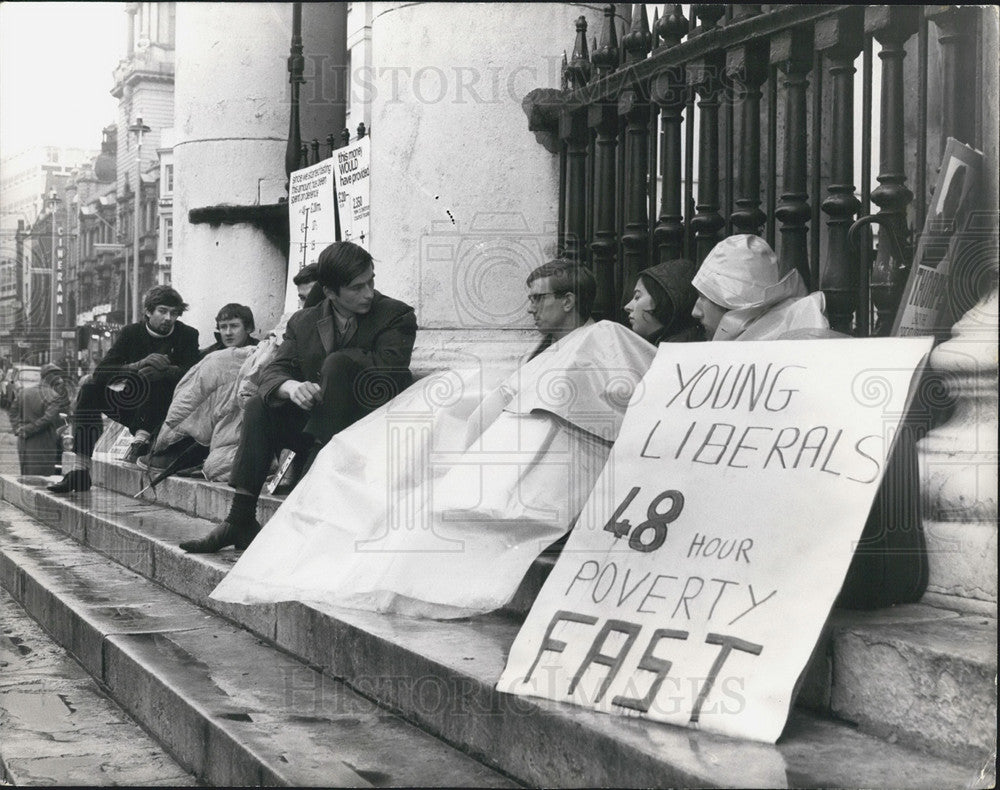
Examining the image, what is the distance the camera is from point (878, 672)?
2.69m

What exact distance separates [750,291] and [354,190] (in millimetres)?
4053

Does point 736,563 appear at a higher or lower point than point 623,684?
higher

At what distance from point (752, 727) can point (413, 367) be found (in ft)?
12.1

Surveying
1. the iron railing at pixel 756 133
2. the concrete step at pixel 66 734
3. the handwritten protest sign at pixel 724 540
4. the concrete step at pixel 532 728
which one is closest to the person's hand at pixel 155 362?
the concrete step at pixel 66 734

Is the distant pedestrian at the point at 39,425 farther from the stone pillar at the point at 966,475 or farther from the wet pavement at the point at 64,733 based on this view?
the stone pillar at the point at 966,475

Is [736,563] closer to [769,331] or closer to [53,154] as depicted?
[769,331]

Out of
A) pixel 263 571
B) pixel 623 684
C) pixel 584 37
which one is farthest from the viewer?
pixel 584 37

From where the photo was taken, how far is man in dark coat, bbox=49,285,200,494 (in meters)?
8.77

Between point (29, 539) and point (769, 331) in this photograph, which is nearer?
point (769, 331)

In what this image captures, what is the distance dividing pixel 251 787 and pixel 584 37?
3.76m

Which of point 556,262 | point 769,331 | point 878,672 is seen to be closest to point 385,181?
point 556,262

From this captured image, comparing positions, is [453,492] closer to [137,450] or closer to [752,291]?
[752,291]

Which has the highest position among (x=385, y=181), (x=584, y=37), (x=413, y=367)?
(x=584, y=37)

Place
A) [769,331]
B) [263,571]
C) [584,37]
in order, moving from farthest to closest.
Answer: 1. [584,37]
2. [263,571]
3. [769,331]
